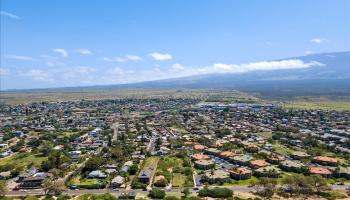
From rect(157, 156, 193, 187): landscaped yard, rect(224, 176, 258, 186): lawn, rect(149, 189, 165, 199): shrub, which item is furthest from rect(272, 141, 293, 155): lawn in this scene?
rect(149, 189, 165, 199): shrub

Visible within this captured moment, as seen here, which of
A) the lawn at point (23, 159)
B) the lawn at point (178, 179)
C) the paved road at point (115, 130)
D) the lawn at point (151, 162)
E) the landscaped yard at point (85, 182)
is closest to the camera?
the landscaped yard at point (85, 182)

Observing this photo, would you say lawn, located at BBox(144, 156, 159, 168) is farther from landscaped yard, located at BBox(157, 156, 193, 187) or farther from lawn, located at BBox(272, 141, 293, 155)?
lawn, located at BBox(272, 141, 293, 155)

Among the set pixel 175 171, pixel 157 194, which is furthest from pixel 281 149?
pixel 157 194

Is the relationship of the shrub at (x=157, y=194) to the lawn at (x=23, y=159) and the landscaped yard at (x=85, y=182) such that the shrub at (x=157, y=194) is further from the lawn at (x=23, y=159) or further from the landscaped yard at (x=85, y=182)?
the lawn at (x=23, y=159)

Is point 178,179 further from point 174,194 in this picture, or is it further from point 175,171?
point 174,194

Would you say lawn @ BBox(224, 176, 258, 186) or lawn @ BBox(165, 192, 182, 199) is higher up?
lawn @ BBox(165, 192, 182, 199)

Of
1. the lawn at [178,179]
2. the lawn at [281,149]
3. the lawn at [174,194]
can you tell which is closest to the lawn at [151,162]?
the lawn at [178,179]

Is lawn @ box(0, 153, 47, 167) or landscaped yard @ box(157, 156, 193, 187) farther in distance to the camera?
lawn @ box(0, 153, 47, 167)

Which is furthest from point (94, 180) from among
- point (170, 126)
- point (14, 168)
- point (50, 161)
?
point (170, 126)
